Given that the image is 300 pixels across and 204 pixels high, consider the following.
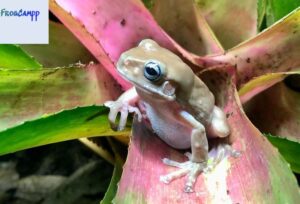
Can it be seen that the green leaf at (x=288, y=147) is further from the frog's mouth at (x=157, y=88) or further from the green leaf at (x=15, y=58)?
the green leaf at (x=15, y=58)

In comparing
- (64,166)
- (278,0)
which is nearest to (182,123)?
(278,0)

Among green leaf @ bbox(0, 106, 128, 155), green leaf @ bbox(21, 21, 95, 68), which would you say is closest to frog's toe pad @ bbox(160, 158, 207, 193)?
green leaf @ bbox(0, 106, 128, 155)

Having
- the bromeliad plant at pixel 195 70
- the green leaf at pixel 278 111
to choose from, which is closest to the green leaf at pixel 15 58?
the bromeliad plant at pixel 195 70

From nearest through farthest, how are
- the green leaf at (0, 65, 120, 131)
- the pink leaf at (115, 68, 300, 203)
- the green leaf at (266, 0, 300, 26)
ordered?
the pink leaf at (115, 68, 300, 203)
the green leaf at (0, 65, 120, 131)
the green leaf at (266, 0, 300, 26)

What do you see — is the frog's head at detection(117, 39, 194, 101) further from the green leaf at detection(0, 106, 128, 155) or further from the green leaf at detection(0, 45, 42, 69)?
the green leaf at detection(0, 45, 42, 69)

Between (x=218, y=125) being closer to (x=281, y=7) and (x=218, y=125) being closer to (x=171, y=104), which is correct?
(x=171, y=104)
